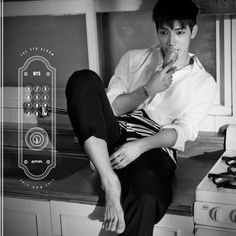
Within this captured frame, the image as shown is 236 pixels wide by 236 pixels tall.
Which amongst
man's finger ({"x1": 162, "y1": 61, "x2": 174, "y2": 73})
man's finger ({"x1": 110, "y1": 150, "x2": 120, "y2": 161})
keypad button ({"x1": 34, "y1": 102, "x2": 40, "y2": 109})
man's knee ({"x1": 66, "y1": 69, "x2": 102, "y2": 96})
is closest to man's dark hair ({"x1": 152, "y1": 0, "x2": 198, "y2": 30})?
man's finger ({"x1": 162, "y1": 61, "x2": 174, "y2": 73})

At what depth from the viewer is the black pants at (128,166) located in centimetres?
162

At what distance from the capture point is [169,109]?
77.4 inches

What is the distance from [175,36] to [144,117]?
0.32m

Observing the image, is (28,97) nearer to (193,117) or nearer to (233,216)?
(193,117)

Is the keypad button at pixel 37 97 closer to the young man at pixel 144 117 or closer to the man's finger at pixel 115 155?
the young man at pixel 144 117

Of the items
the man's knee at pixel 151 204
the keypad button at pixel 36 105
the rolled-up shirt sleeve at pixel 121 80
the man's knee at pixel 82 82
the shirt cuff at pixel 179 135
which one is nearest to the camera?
the man's knee at pixel 151 204

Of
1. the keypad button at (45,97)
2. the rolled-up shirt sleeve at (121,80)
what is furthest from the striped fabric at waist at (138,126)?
the keypad button at (45,97)

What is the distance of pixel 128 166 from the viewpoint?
180 cm

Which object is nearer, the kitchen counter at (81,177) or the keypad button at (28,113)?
the kitchen counter at (81,177)

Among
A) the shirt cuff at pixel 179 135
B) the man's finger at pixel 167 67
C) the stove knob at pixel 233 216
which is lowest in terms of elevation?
the stove knob at pixel 233 216

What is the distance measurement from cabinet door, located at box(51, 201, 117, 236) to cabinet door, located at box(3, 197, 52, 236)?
3 centimetres

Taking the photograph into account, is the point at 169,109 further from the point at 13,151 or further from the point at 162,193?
the point at 13,151

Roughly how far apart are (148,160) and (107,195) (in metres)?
0.22

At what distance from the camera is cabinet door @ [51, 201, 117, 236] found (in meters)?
1.80
